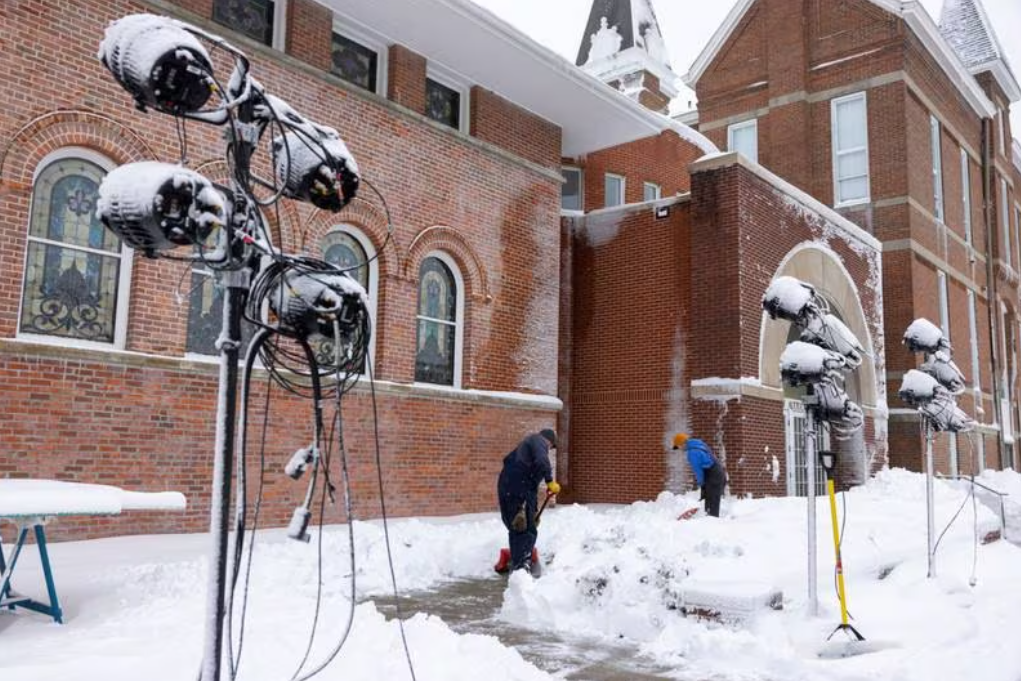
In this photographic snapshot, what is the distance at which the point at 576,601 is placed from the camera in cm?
738

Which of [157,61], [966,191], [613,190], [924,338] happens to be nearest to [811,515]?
[924,338]

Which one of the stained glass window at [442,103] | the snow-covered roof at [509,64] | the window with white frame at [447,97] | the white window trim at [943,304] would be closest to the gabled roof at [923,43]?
the white window trim at [943,304]

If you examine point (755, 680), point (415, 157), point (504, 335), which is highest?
point (415, 157)

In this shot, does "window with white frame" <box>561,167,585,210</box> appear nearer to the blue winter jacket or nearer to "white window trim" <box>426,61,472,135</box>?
"white window trim" <box>426,61,472,135</box>

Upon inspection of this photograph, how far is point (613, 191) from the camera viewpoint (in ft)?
69.3

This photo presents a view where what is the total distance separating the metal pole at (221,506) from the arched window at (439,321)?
9.59 metres

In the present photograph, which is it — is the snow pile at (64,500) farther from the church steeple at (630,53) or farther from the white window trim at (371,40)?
the church steeple at (630,53)

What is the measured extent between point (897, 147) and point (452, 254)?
12.4 m

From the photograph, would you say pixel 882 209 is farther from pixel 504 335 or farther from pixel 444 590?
pixel 444 590

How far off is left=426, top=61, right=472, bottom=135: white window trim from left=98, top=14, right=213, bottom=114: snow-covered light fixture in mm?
10757

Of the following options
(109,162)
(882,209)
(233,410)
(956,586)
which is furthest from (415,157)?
(882,209)

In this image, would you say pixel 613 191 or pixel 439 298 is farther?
pixel 613 191

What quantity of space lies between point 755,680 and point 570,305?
36.4 feet

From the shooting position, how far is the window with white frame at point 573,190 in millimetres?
20078
